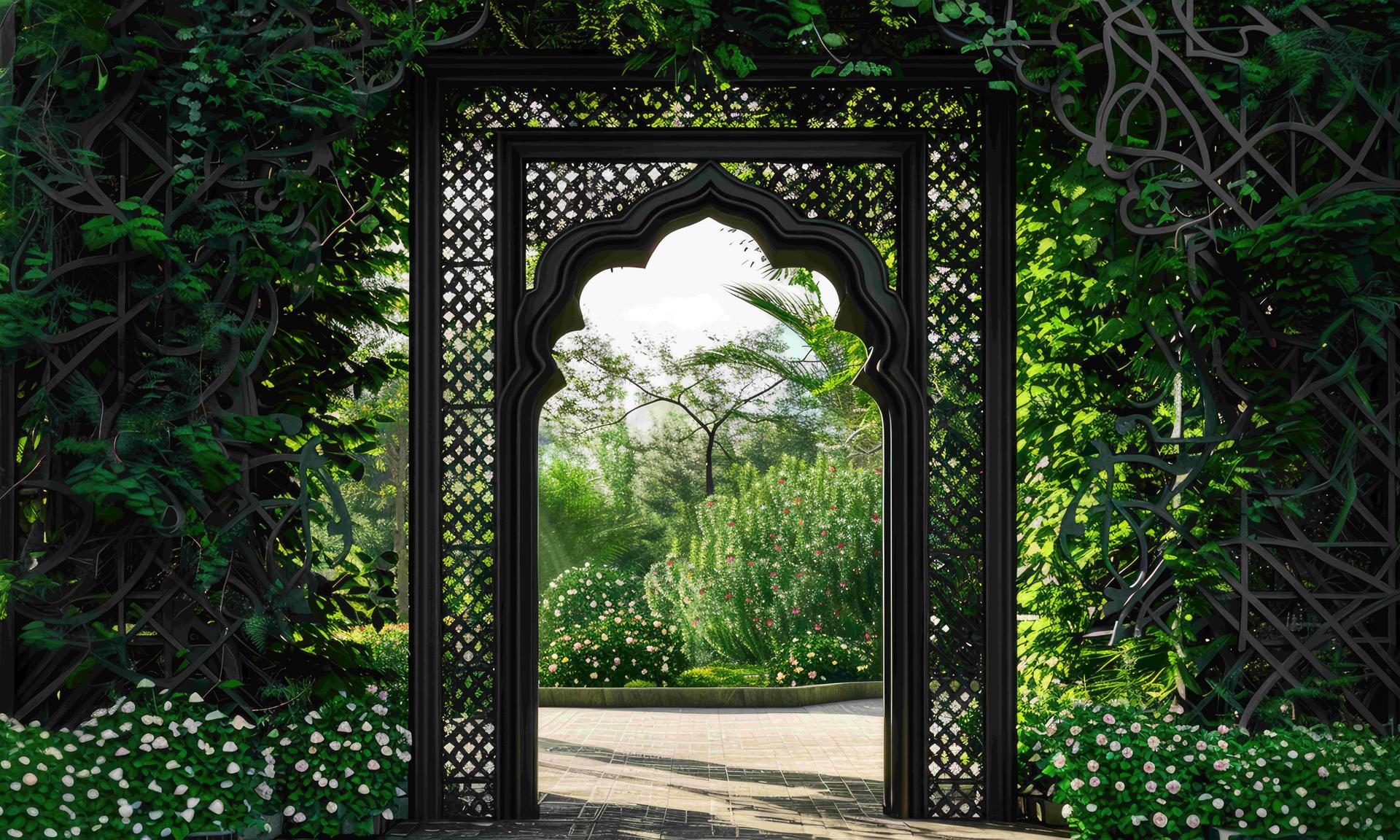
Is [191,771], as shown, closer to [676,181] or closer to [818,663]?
[676,181]

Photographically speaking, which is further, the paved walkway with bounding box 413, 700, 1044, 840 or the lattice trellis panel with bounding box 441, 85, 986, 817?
the lattice trellis panel with bounding box 441, 85, 986, 817

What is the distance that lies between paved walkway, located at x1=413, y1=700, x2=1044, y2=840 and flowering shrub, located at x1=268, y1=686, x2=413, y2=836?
32 centimetres

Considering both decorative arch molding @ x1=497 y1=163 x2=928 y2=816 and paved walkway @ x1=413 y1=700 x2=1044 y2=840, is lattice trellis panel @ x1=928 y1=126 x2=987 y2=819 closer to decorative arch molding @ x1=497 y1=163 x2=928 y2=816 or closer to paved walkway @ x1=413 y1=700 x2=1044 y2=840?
decorative arch molding @ x1=497 y1=163 x2=928 y2=816

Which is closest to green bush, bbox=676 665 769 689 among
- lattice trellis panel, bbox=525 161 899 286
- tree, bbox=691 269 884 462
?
tree, bbox=691 269 884 462

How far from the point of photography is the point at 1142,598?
3.78 meters

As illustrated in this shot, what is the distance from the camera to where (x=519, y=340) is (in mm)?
4672

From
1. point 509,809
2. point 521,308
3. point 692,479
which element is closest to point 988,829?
point 509,809

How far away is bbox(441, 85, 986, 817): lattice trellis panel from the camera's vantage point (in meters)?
4.60

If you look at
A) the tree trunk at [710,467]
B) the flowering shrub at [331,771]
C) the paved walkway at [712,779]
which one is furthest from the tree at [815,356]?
the flowering shrub at [331,771]

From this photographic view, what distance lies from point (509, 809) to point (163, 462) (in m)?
2.11

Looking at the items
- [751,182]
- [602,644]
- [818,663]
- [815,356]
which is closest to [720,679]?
[818,663]

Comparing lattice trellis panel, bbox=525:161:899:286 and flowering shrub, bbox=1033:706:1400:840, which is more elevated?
lattice trellis panel, bbox=525:161:899:286

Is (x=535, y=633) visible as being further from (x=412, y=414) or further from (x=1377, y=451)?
(x=1377, y=451)

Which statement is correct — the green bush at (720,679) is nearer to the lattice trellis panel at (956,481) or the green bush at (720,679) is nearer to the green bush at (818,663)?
the green bush at (818,663)
